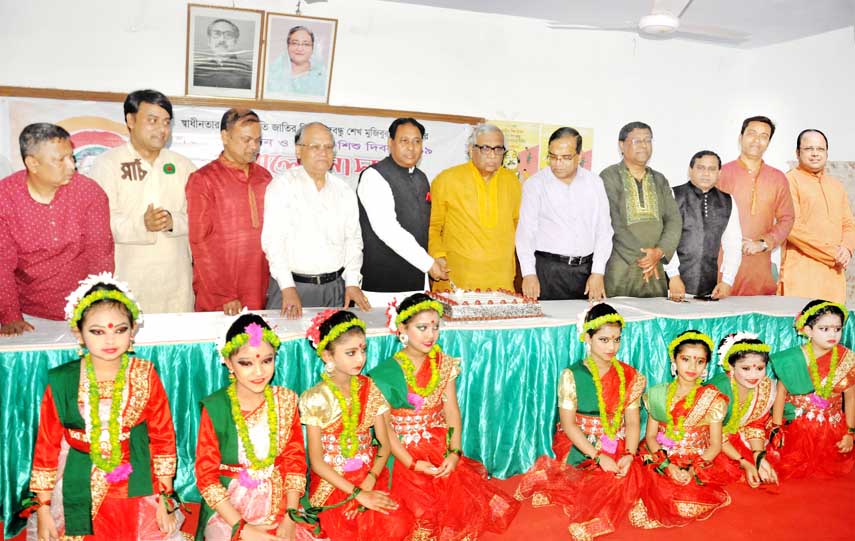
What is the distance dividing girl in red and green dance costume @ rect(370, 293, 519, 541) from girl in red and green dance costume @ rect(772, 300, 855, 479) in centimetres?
154

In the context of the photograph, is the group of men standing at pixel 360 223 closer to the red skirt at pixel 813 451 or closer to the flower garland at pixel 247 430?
the flower garland at pixel 247 430

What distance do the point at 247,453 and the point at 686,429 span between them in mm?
1895

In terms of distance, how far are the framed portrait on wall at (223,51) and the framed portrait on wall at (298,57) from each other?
0.10 metres

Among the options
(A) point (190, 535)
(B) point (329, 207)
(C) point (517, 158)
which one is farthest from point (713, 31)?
(A) point (190, 535)

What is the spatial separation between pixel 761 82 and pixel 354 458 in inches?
239

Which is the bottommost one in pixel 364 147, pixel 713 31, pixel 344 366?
pixel 344 366

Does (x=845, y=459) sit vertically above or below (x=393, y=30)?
below

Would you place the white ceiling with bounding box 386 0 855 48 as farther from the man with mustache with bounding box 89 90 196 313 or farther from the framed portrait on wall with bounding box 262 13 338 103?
the man with mustache with bounding box 89 90 196 313

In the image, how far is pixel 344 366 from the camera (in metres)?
2.41

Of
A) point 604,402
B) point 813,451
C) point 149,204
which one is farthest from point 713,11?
Answer: point 149,204

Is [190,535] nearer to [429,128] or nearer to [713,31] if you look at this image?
[429,128]

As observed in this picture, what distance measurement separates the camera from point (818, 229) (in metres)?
4.61

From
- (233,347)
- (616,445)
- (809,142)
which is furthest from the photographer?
(809,142)

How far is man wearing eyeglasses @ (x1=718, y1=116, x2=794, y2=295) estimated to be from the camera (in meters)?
4.32
